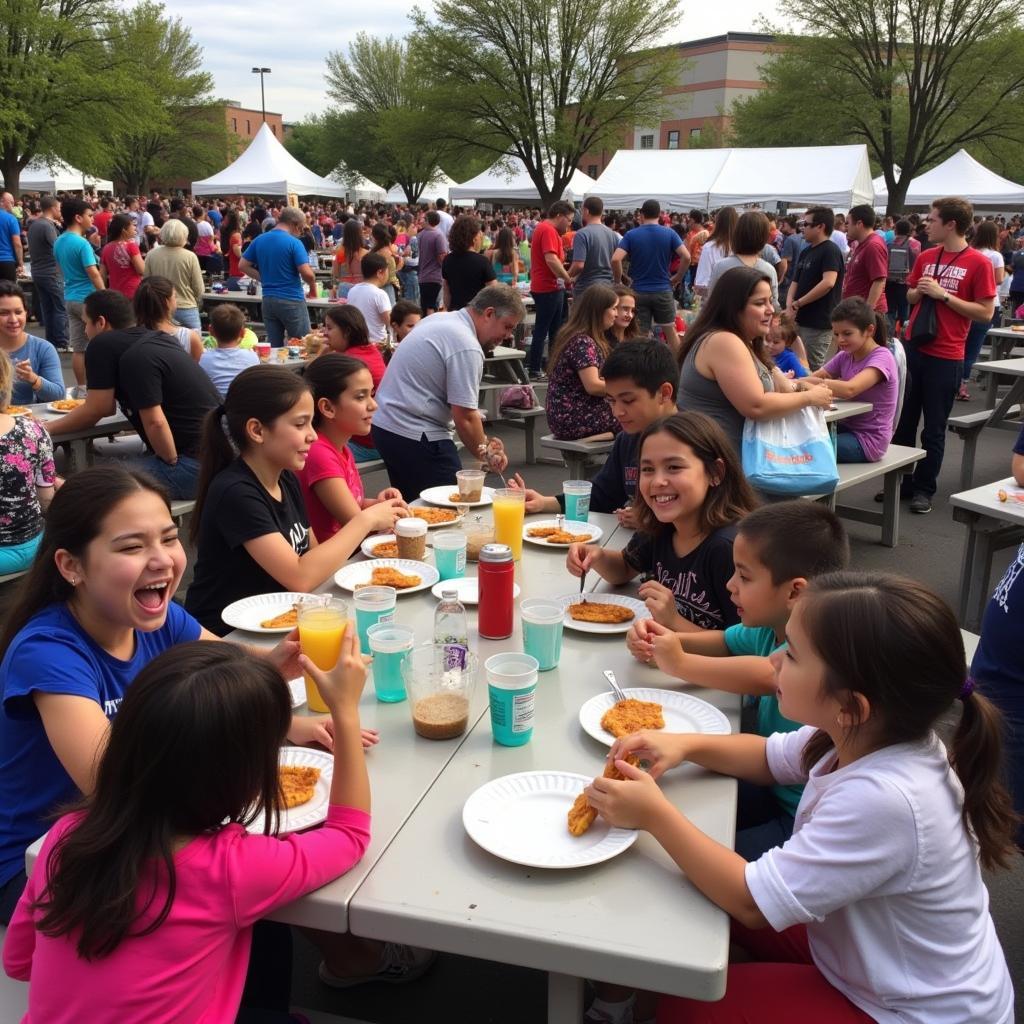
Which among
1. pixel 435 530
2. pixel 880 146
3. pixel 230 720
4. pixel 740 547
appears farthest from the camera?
pixel 880 146

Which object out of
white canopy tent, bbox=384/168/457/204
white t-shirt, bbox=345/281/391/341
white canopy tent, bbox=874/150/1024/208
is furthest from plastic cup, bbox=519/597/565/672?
white canopy tent, bbox=384/168/457/204

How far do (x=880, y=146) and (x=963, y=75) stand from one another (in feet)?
13.3

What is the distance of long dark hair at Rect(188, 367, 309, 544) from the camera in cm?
284

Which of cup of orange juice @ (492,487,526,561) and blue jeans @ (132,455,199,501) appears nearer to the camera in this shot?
cup of orange juice @ (492,487,526,561)

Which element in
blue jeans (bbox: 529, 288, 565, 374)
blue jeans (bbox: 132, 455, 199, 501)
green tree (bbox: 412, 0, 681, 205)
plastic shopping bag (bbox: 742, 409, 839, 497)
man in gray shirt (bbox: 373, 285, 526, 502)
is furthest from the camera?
green tree (bbox: 412, 0, 681, 205)

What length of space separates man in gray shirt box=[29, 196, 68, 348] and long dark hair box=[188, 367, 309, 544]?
10.4 m

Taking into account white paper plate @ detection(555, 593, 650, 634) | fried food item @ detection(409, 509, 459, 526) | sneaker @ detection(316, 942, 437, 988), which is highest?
fried food item @ detection(409, 509, 459, 526)

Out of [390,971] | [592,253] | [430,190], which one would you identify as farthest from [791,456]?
[430,190]

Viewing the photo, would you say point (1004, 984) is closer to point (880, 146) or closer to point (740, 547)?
point (740, 547)

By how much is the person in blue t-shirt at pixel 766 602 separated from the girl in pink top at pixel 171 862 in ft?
3.39

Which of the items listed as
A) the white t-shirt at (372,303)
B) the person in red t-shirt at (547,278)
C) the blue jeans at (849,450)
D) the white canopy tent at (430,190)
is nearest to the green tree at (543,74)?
the white canopy tent at (430,190)

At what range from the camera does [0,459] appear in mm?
3553

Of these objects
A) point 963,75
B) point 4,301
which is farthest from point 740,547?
point 963,75

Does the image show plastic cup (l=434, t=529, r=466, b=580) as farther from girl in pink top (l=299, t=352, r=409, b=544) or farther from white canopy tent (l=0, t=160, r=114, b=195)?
white canopy tent (l=0, t=160, r=114, b=195)
